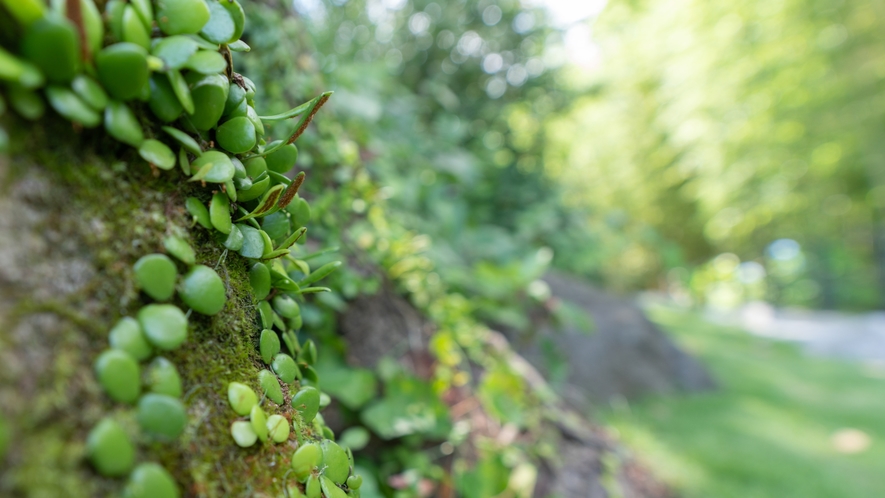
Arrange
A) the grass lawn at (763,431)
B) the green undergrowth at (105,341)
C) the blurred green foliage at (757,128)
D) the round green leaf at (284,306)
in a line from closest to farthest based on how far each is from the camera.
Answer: the green undergrowth at (105,341)
the round green leaf at (284,306)
the grass lawn at (763,431)
the blurred green foliage at (757,128)

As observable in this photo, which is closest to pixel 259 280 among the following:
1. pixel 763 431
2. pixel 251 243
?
pixel 251 243

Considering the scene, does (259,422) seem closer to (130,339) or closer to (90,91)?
(130,339)

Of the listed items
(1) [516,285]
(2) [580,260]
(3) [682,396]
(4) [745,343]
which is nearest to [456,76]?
(2) [580,260]

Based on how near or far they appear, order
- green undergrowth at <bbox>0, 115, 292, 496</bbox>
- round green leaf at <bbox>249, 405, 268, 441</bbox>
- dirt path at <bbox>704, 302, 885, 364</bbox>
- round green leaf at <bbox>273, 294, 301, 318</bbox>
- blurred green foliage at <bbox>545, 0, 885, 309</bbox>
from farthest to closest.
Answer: blurred green foliage at <bbox>545, 0, 885, 309</bbox>
dirt path at <bbox>704, 302, 885, 364</bbox>
round green leaf at <bbox>273, 294, 301, 318</bbox>
round green leaf at <bbox>249, 405, 268, 441</bbox>
green undergrowth at <bbox>0, 115, 292, 496</bbox>

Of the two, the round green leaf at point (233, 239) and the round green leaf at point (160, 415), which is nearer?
the round green leaf at point (160, 415)

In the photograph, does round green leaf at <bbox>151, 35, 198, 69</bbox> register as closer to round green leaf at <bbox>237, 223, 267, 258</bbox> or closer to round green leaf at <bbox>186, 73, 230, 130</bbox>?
round green leaf at <bbox>186, 73, 230, 130</bbox>

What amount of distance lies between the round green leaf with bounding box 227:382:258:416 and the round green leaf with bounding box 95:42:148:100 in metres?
0.20

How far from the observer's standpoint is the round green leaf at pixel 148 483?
25cm

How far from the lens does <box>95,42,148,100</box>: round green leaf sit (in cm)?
27

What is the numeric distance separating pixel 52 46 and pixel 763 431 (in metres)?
3.20

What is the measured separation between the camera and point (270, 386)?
0.38 meters

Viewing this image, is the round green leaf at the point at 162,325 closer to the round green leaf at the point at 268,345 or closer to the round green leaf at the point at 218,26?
the round green leaf at the point at 268,345

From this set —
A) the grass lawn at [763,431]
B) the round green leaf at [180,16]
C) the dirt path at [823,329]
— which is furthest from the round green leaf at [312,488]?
the dirt path at [823,329]

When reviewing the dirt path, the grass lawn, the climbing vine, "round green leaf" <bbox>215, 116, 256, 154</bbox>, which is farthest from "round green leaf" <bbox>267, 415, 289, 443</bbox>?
the dirt path
